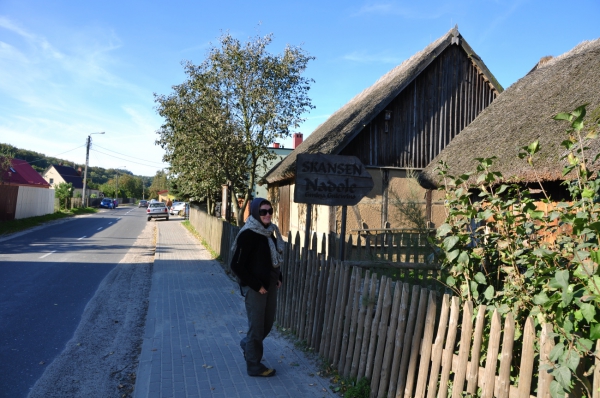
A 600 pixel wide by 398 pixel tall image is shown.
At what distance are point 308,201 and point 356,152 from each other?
7713 mm

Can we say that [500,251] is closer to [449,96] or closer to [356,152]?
[356,152]

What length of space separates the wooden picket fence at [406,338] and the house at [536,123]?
297cm

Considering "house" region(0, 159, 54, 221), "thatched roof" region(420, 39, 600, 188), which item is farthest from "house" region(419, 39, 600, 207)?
"house" region(0, 159, 54, 221)

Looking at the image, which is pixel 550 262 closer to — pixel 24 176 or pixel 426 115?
pixel 426 115

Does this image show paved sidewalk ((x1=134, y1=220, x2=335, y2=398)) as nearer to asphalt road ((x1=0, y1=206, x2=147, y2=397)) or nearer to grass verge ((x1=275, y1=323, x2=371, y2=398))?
grass verge ((x1=275, y1=323, x2=371, y2=398))

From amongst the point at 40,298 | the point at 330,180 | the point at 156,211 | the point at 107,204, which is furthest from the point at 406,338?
the point at 107,204

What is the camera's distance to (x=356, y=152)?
13.2 m

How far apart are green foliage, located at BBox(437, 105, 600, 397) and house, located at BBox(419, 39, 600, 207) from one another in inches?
121

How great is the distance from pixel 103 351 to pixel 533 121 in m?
7.67

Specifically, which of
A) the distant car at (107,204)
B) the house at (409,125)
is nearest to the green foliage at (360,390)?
the house at (409,125)

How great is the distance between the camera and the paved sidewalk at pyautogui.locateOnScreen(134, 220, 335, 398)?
443cm

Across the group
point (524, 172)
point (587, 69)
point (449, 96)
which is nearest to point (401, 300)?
point (524, 172)

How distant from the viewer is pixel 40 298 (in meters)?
8.48

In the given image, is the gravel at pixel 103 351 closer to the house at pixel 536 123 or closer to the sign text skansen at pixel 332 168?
the sign text skansen at pixel 332 168
